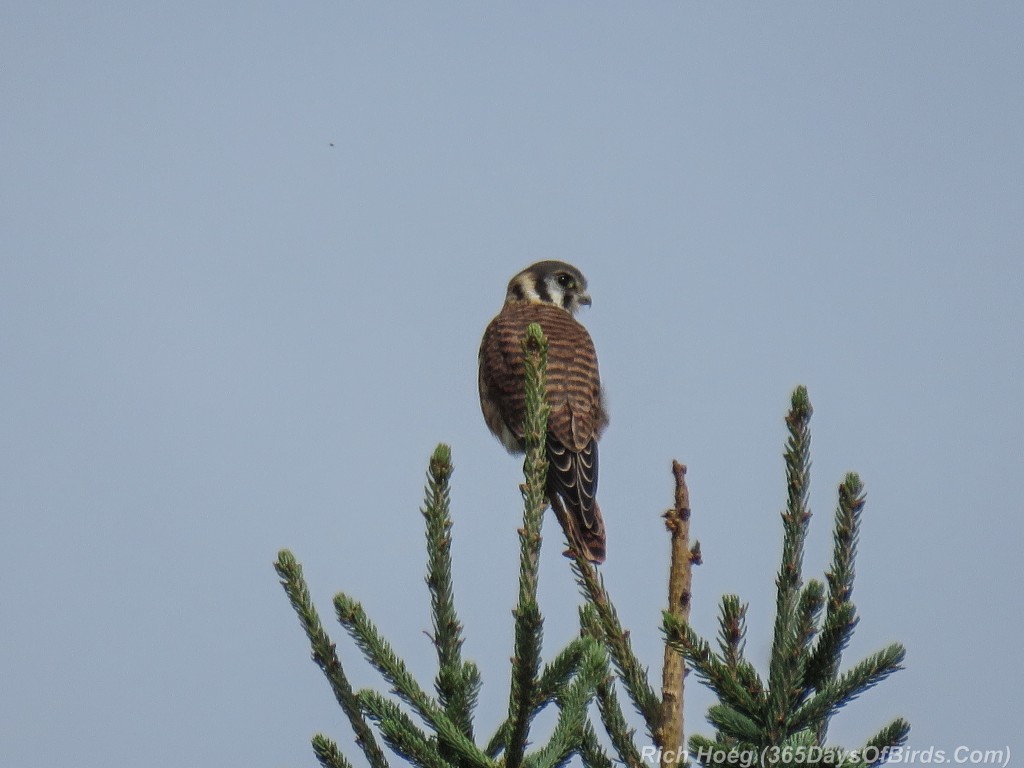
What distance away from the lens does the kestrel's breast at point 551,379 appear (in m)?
5.32

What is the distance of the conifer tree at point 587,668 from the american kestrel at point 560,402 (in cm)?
190

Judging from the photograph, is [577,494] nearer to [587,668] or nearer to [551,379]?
[551,379]

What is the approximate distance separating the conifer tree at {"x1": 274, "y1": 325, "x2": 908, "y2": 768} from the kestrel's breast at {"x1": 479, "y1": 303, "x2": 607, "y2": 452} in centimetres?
279

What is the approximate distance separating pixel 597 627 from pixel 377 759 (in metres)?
0.52

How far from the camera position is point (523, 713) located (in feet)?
6.45

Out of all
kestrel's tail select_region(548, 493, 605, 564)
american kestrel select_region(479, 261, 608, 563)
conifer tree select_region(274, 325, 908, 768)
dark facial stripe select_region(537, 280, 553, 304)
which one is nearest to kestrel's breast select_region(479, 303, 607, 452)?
american kestrel select_region(479, 261, 608, 563)

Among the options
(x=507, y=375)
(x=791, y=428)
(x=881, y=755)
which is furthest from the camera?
(x=507, y=375)

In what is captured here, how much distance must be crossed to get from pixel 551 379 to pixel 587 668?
11.3ft

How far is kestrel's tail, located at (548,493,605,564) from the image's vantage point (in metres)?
4.20

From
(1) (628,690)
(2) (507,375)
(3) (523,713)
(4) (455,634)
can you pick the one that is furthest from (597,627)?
(2) (507,375)

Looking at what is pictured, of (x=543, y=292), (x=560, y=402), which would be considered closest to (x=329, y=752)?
(x=560, y=402)

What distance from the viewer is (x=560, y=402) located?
5.35 metres

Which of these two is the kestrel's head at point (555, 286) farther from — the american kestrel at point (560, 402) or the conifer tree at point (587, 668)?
the conifer tree at point (587, 668)

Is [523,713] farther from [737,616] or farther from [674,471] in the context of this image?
[674,471]
